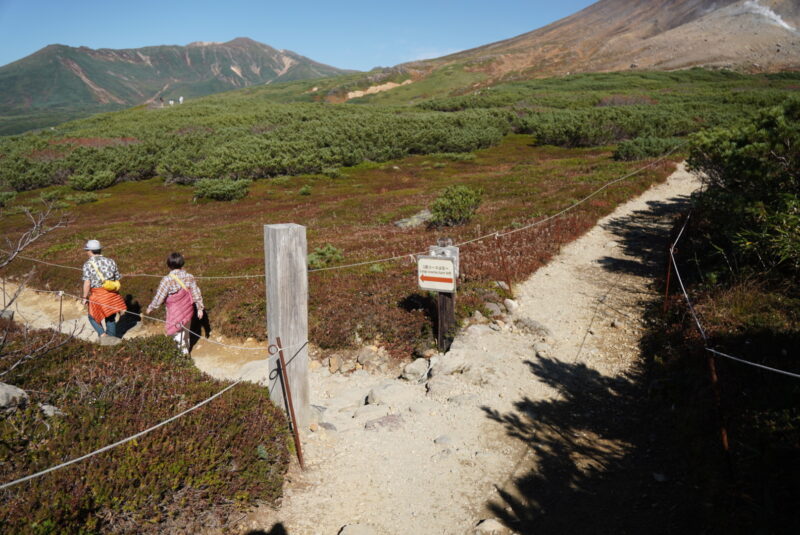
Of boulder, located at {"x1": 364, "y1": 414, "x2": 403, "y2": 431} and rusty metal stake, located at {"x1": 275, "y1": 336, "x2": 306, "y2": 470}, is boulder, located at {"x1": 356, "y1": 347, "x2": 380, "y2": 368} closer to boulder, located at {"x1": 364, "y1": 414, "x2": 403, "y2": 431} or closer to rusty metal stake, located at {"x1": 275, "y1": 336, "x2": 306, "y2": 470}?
boulder, located at {"x1": 364, "y1": 414, "x2": 403, "y2": 431}

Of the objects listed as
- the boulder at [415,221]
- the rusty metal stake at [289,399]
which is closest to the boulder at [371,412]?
the rusty metal stake at [289,399]

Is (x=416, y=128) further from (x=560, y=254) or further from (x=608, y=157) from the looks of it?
(x=560, y=254)

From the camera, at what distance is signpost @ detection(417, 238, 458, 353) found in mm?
8227

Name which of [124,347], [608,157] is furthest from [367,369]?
[608,157]

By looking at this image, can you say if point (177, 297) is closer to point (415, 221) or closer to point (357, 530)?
point (357, 530)

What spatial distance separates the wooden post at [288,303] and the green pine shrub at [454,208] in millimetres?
13992

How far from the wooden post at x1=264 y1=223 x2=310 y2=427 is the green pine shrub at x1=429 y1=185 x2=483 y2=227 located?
13992 mm

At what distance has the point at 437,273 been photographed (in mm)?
8305

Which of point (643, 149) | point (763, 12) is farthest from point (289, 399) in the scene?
point (763, 12)

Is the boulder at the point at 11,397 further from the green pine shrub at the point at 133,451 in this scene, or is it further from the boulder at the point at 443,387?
the boulder at the point at 443,387

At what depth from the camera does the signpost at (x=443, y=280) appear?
8.23m

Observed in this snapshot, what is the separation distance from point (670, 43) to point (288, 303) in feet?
530

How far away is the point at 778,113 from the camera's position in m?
9.84

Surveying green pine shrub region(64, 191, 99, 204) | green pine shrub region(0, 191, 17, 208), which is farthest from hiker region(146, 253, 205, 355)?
green pine shrub region(0, 191, 17, 208)
